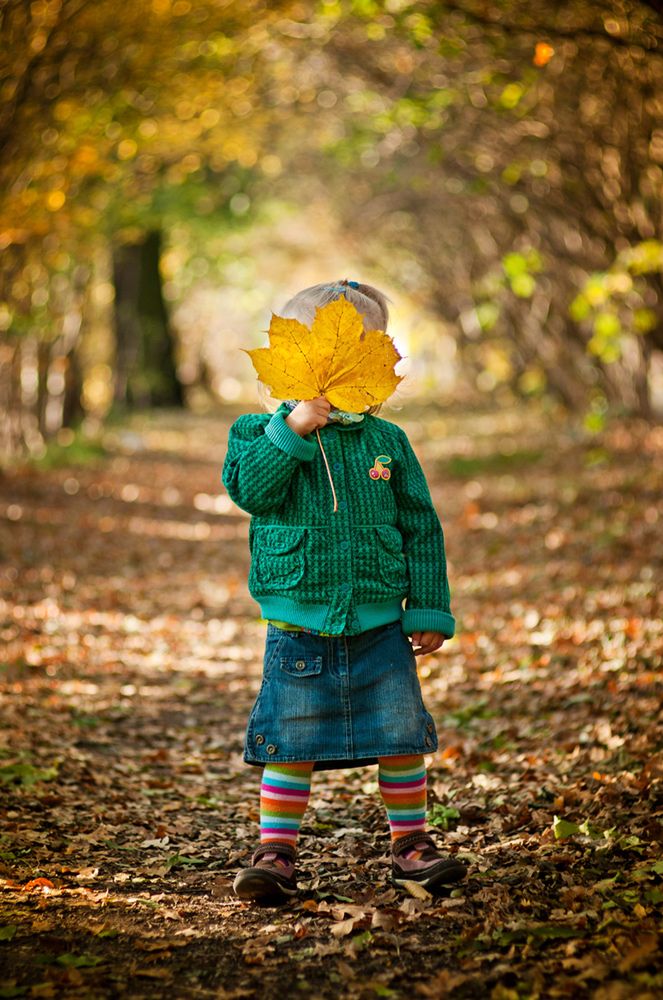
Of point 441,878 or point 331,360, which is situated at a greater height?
point 331,360

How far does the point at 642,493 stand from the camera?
1077 centimetres

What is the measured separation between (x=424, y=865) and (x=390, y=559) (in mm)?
953

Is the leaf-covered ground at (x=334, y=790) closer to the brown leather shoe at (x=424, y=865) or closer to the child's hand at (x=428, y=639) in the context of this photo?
the brown leather shoe at (x=424, y=865)

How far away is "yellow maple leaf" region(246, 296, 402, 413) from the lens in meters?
3.40

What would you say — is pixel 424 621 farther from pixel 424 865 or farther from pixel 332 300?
pixel 332 300

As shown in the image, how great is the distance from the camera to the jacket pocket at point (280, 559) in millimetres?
3451

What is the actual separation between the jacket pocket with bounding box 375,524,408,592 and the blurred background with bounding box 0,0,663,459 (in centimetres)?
50

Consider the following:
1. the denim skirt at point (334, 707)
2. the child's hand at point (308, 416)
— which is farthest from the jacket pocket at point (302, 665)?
the child's hand at point (308, 416)

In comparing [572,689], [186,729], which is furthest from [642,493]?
[186,729]

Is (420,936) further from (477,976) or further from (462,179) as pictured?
(462,179)

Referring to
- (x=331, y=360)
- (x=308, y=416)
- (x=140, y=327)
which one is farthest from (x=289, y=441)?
(x=140, y=327)

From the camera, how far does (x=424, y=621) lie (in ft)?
11.6

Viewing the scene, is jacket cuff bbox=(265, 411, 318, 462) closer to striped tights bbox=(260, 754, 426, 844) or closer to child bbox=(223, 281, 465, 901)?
child bbox=(223, 281, 465, 901)

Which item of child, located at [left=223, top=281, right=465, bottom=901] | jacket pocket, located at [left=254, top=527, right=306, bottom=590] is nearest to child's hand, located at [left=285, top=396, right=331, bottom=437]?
child, located at [left=223, top=281, right=465, bottom=901]
